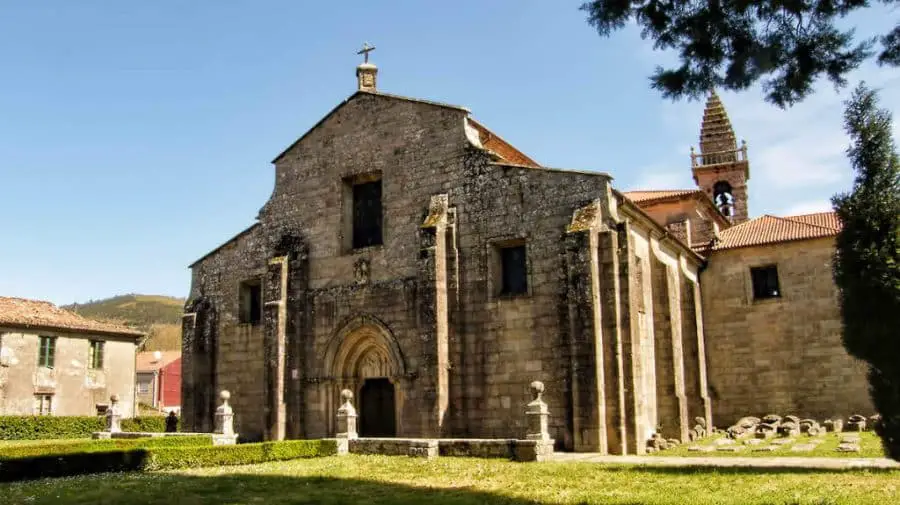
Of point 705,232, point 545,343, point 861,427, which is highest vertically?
point 705,232

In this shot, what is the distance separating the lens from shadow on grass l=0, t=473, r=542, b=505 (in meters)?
11.4

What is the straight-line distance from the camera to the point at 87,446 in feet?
58.6

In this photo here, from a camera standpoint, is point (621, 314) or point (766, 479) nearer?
point (766, 479)

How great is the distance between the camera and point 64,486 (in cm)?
1352

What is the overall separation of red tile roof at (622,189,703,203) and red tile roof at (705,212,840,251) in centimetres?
235

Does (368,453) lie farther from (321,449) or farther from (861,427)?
(861,427)

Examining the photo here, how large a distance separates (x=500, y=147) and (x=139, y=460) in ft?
47.8

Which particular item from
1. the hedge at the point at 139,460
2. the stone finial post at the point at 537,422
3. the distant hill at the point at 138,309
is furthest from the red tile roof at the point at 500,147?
the distant hill at the point at 138,309

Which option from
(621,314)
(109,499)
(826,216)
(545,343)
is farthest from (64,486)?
(826,216)

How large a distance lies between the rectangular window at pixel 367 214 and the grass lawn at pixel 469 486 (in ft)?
30.5

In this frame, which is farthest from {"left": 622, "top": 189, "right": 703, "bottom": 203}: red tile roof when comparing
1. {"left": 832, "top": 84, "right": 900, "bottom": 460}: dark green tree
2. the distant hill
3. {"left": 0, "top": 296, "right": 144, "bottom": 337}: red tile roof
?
the distant hill

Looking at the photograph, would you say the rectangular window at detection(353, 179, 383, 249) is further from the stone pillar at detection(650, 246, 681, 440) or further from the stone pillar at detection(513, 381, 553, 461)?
the stone pillar at detection(650, 246, 681, 440)

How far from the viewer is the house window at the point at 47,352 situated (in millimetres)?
36469

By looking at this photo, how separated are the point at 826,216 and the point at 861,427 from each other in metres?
9.21
